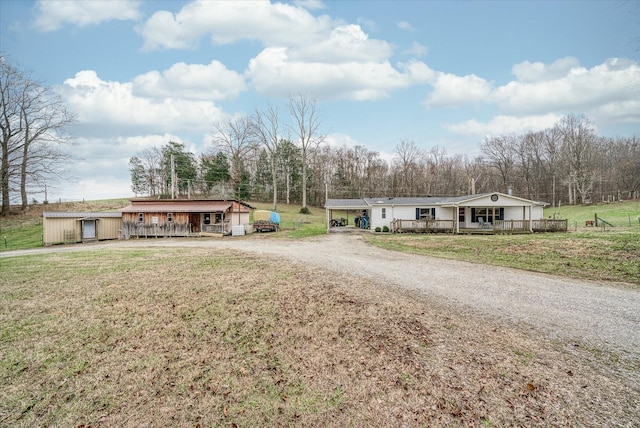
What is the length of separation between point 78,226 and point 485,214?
3466cm

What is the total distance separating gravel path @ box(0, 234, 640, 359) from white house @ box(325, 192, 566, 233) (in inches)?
517

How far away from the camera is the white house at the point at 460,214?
24.4 meters

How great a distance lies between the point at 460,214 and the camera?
86.9ft

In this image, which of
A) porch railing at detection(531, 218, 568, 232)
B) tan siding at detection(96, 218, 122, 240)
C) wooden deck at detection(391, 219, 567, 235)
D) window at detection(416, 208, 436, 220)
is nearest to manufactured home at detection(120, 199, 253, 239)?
A: tan siding at detection(96, 218, 122, 240)

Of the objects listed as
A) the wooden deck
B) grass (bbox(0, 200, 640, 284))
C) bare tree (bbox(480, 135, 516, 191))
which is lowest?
grass (bbox(0, 200, 640, 284))

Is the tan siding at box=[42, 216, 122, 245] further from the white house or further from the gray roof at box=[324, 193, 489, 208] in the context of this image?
the white house

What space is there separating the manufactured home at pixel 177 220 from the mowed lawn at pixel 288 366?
64.5ft

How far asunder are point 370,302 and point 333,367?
2.72m

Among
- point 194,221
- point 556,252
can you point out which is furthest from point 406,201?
point 194,221

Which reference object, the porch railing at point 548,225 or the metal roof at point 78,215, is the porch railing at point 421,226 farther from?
the metal roof at point 78,215

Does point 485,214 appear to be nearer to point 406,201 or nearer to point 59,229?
point 406,201

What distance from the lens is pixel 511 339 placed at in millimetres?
5211

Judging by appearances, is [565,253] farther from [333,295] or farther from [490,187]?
[490,187]

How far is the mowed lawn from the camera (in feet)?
11.6
